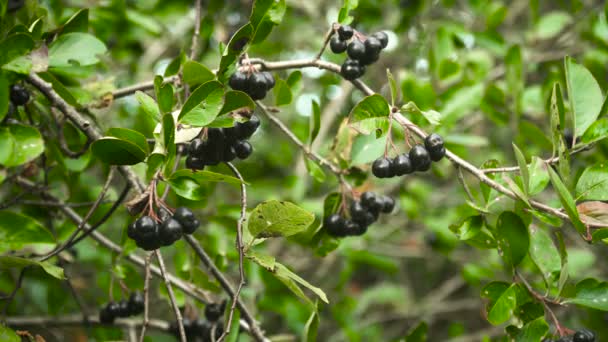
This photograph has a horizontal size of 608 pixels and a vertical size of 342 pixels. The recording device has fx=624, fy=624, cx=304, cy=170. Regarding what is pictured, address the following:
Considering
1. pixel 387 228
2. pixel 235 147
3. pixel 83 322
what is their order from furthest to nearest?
1. pixel 387 228
2. pixel 83 322
3. pixel 235 147

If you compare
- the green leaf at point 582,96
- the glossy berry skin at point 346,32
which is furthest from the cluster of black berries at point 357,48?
the green leaf at point 582,96

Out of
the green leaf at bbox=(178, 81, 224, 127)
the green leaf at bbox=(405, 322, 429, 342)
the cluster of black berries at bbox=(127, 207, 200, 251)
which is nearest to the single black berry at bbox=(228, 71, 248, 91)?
the green leaf at bbox=(178, 81, 224, 127)

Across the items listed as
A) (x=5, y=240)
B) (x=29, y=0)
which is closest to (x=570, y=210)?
(x=5, y=240)

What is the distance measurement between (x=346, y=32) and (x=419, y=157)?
1.31ft

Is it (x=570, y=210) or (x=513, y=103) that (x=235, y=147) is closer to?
(x=570, y=210)

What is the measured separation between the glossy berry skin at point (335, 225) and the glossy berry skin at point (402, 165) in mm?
368

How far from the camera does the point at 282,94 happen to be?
1.84 metres

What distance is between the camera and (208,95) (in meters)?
1.42

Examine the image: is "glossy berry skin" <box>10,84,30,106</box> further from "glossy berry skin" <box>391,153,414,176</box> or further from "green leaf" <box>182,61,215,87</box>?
"glossy berry skin" <box>391,153,414,176</box>

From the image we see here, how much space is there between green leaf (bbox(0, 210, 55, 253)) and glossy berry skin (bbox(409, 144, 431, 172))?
39.6 inches

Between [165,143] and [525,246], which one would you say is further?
[525,246]

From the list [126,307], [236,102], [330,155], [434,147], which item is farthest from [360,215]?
[126,307]

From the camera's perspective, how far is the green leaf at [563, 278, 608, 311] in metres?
1.63

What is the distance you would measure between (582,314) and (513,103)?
6.31 feet
